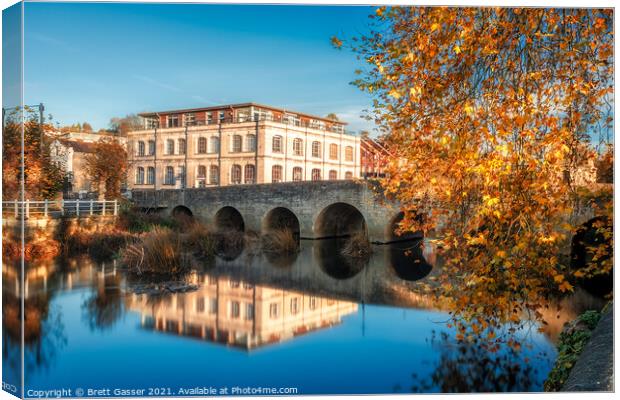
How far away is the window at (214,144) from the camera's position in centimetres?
1682

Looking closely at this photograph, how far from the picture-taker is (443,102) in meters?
4.57

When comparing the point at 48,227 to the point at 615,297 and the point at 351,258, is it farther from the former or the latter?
the point at 351,258

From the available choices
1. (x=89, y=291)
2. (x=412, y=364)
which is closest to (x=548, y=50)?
(x=412, y=364)

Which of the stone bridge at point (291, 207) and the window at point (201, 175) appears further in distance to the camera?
the window at point (201, 175)

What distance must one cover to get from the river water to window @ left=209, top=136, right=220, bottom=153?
6.98m

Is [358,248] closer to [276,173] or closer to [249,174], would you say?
[276,173]

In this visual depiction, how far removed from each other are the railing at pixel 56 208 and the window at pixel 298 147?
19.9 ft

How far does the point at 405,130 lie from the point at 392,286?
6569 millimetres

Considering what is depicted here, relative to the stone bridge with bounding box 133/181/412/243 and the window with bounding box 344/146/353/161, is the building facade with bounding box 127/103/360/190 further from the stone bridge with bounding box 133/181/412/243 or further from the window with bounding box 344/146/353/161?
the stone bridge with bounding box 133/181/412/243

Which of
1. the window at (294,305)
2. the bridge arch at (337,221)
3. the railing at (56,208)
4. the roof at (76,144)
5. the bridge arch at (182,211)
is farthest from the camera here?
the bridge arch at (182,211)

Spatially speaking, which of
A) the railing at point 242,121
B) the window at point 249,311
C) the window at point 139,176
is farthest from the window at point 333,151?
the window at point 249,311

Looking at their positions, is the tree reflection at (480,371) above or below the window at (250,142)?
below

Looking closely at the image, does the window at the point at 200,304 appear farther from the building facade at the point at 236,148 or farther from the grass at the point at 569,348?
the grass at the point at 569,348

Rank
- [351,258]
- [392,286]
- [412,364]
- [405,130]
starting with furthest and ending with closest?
[351,258]
[392,286]
[412,364]
[405,130]
